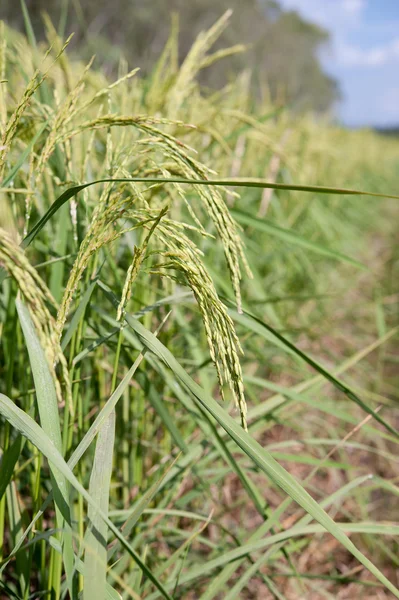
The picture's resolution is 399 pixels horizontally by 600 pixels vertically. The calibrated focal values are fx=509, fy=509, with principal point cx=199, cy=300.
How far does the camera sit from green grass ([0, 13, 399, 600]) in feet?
1.42

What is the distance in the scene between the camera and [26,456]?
0.73m

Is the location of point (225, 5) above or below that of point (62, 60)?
above

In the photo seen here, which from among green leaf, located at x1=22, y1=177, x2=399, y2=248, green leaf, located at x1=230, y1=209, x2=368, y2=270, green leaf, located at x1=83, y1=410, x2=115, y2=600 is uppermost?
green leaf, located at x1=22, y1=177, x2=399, y2=248

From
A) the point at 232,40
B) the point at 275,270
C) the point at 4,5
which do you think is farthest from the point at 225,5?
the point at 275,270

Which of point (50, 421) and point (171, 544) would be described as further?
point (171, 544)

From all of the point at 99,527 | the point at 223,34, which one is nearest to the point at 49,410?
the point at 99,527

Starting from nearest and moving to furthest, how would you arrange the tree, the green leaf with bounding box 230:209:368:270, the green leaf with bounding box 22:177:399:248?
the green leaf with bounding box 22:177:399:248, the green leaf with bounding box 230:209:368:270, the tree

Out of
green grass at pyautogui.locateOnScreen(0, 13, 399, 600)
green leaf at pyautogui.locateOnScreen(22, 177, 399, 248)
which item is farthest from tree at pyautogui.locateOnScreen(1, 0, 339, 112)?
green leaf at pyautogui.locateOnScreen(22, 177, 399, 248)

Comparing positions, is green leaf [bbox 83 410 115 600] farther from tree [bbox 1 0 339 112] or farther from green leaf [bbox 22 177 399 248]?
tree [bbox 1 0 339 112]

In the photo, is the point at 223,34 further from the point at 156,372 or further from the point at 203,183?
the point at 203,183

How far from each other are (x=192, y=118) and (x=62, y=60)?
1.11ft

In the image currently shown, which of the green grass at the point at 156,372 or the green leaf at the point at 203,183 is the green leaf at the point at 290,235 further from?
the green leaf at the point at 203,183

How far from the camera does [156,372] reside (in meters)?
0.91

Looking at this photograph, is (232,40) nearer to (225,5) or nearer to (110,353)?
(225,5)
